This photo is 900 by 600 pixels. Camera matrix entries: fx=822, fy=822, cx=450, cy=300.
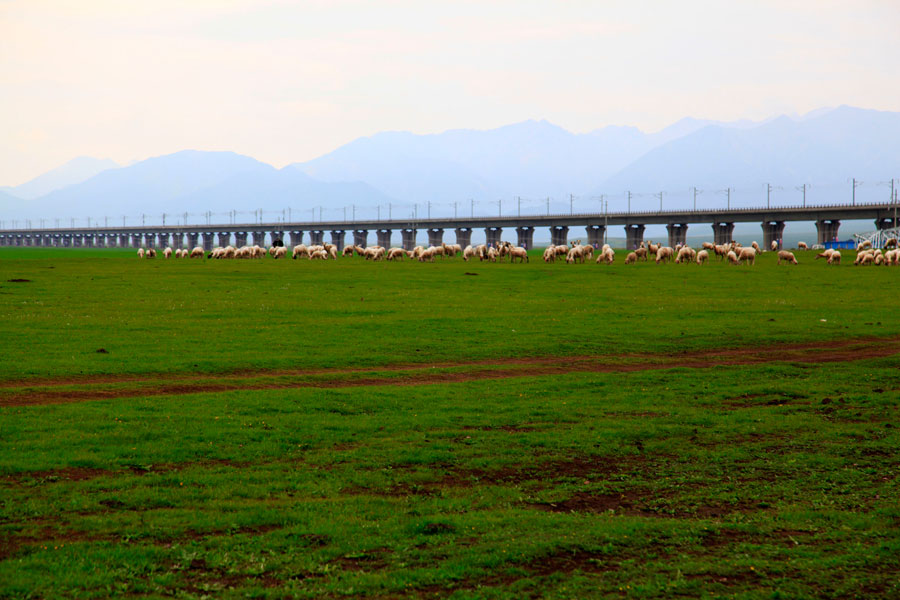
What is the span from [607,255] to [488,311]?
42267 millimetres

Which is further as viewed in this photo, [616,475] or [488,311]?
[488,311]

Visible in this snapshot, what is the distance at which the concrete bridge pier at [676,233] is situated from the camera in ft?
569

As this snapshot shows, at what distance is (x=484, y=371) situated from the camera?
20.1m

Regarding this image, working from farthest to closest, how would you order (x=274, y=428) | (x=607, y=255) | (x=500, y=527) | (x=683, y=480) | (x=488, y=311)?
(x=607, y=255), (x=488, y=311), (x=274, y=428), (x=683, y=480), (x=500, y=527)

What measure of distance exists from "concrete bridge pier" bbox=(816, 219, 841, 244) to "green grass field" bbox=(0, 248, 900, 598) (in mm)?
142326

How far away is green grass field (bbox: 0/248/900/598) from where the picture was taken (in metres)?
8.02

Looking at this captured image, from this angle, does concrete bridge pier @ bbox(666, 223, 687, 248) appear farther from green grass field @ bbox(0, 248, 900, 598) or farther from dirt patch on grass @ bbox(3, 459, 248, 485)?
dirt patch on grass @ bbox(3, 459, 248, 485)

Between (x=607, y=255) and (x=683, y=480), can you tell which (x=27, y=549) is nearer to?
(x=683, y=480)

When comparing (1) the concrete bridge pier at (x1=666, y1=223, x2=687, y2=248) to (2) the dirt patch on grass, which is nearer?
(2) the dirt patch on grass

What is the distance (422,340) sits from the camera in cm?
2423

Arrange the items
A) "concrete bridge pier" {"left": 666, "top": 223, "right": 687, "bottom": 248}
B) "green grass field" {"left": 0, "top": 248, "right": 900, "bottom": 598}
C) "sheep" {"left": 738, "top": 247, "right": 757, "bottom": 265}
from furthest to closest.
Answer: "concrete bridge pier" {"left": 666, "top": 223, "right": 687, "bottom": 248} < "sheep" {"left": 738, "top": 247, "right": 757, "bottom": 265} < "green grass field" {"left": 0, "top": 248, "right": 900, "bottom": 598}

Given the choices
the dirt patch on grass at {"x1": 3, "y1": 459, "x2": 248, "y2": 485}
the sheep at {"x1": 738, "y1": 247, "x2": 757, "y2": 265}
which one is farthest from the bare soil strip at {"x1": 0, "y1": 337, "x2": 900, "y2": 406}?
the sheep at {"x1": 738, "y1": 247, "x2": 757, "y2": 265}

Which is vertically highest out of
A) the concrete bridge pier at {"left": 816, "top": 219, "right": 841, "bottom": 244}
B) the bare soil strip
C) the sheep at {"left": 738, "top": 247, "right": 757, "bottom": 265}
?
the concrete bridge pier at {"left": 816, "top": 219, "right": 841, "bottom": 244}

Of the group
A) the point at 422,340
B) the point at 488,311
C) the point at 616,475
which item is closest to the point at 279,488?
the point at 616,475
